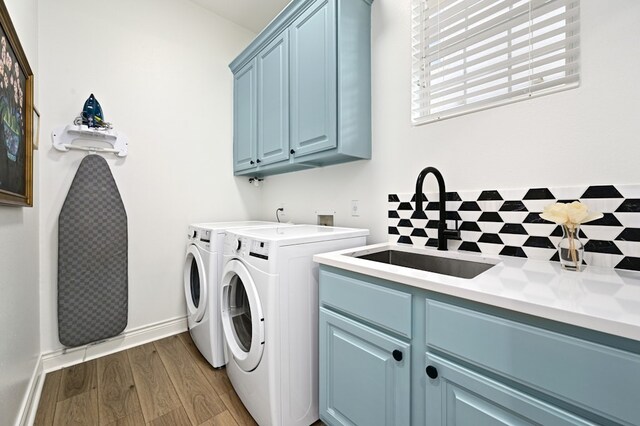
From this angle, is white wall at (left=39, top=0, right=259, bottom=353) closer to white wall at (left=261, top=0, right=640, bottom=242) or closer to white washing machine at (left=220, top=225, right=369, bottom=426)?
white washing machine at (left=220, top=225, right=369, bottom=426)

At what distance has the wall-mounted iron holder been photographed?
1855 millimetres

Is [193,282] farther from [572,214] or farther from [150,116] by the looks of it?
[572,214]

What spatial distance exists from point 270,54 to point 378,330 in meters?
2.13

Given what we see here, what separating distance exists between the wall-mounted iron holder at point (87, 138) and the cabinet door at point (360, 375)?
6.78 feet

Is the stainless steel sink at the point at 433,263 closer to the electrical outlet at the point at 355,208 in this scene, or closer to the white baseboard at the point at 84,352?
the electrical outlet at the point at 355,208

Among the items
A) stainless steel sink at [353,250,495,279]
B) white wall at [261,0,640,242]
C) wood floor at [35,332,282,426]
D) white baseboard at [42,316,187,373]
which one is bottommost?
wood floor at [35,332,282,426]

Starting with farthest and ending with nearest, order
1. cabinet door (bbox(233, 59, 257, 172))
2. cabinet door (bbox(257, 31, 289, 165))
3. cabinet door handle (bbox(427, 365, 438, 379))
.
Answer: cabinet door (bbox(233, 59, 257, 172)) → cabinet door (bbox(257, 31, 289, 165)) → cabinet door handle (bbox(427, 365, 438, 379))

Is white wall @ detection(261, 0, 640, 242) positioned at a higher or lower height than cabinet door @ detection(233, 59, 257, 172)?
lower

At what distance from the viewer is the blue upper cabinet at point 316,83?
5.24 ft

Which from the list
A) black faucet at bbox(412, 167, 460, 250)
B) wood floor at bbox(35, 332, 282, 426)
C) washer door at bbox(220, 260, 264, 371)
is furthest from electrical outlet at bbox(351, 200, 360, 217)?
wood floor at bbox(35, 332, 282, 426)

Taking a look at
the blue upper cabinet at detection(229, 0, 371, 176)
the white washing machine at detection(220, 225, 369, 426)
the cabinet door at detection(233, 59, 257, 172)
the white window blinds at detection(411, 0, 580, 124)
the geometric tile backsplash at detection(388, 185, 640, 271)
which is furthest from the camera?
the cabinet door at detection(233, 59, 257, 172)

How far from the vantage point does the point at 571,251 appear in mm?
941

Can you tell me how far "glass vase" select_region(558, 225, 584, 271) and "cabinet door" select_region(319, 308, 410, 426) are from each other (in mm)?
668

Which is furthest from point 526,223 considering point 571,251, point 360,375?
point 360,375
